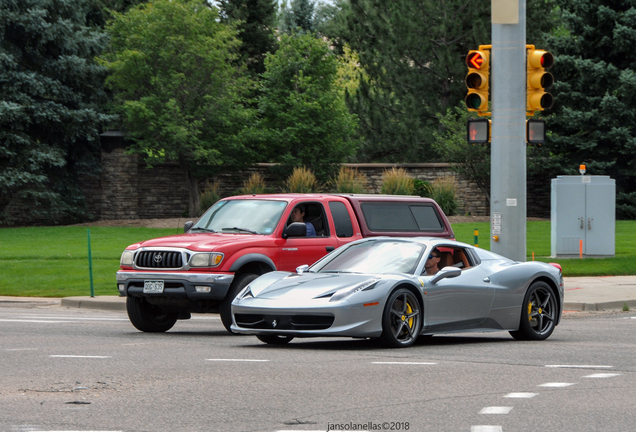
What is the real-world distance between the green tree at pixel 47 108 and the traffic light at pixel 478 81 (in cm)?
2680

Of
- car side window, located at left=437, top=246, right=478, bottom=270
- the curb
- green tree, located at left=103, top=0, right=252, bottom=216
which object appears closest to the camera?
car side window, located at left=437, top=246, right=478, bottom=270

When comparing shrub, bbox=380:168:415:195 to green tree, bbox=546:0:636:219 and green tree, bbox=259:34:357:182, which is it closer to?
green tree, bbox=259:34:357:182

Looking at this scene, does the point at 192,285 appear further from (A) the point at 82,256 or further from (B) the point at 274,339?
(A) the point at 82,256

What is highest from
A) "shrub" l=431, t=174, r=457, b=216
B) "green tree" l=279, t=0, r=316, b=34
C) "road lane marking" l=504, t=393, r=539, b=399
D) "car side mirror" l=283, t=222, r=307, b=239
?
"green tree" l=279, t=0, r=316, b=34

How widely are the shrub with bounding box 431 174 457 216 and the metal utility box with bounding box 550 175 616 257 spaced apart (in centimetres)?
1292

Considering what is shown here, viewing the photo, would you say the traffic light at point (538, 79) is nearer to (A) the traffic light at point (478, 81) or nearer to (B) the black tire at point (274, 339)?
(A) the traffic light at point (478, 81)

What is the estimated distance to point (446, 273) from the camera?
11.1 meters

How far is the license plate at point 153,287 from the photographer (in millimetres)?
12547

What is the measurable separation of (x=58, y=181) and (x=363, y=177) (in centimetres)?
1359

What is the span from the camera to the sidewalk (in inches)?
656

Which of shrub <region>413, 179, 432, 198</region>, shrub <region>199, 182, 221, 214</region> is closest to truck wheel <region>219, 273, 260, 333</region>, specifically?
shrub <region>413, 179, 432, 198</region>

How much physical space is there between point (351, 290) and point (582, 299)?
788 cm

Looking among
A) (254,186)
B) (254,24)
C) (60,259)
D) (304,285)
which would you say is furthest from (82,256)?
(254,24)

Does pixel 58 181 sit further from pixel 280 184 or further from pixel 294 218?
pixel 294 218
